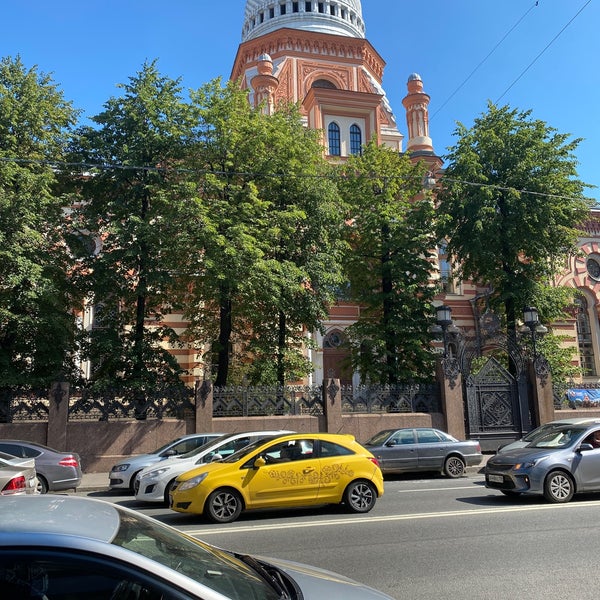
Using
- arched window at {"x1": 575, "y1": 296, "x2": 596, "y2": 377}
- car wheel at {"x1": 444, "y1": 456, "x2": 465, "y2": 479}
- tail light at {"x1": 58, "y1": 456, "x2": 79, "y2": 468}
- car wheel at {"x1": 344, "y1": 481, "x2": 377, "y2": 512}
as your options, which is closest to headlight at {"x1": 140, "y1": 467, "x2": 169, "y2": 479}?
tail light at {"x1": 58, "y1": 456, "x2": 79, "y2": 468}

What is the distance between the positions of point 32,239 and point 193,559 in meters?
18.4

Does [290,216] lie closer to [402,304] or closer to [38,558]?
[402,304]

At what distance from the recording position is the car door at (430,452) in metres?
16.2

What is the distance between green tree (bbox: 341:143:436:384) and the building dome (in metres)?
25.2

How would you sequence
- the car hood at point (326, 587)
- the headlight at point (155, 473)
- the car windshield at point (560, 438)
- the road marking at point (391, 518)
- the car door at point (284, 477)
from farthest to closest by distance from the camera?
1. the headlight at point (155, 473)
2. the car windshield at point (560, 438)
3. the car door at point (284, 477)
4. the road marking at point (391, 518)
5. the car hood at point (326, 587)

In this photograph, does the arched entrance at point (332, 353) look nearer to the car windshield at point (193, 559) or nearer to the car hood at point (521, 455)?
the car hood at point (521, 455)

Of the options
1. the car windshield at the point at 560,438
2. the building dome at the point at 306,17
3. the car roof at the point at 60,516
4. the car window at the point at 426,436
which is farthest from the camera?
the building dome at the point at 306,17

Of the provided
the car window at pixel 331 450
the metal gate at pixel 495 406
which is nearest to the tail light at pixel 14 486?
the car window at pixel 331 450

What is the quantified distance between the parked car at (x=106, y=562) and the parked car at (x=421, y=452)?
13.3 m

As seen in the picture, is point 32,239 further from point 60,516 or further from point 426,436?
point 60,516

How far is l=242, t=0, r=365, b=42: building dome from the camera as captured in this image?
158 ft

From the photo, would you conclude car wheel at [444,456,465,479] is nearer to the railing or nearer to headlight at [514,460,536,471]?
the railing

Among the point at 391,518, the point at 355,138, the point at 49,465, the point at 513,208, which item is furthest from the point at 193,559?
the point at 355,138

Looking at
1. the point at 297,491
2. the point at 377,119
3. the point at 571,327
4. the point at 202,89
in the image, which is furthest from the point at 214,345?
the point at 571,327
